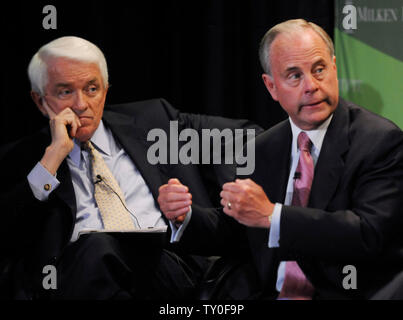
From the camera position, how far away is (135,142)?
3.26 meters

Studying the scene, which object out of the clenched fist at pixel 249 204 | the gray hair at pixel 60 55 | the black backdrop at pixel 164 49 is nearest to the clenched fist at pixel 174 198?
the clenched fist at pixel 249 204

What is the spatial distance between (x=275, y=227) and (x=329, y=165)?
12.8 inches

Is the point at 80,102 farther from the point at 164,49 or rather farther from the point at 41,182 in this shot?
the point at 164,49

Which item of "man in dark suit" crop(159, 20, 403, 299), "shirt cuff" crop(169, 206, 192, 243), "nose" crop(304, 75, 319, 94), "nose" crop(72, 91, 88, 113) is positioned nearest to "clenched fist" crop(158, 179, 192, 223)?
"man in dark suit" crop(159, 20, 403, 299)

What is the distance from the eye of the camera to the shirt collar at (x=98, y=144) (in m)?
3.16

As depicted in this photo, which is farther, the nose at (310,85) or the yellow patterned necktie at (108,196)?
the yellow patterned necktie at (108,196)

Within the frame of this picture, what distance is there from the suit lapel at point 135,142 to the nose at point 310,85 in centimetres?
89

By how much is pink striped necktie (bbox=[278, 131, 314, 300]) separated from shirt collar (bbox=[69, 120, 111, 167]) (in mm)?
1029

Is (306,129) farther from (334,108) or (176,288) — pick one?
(176,288)

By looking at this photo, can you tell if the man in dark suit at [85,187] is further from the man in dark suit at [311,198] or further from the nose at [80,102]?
the man in dark suit at [311,198]

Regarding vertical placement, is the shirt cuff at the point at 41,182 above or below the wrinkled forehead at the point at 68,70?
below

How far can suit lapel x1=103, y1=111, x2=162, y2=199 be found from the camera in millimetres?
3146

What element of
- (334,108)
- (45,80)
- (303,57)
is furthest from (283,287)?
(45,80)

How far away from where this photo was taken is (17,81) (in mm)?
3686
